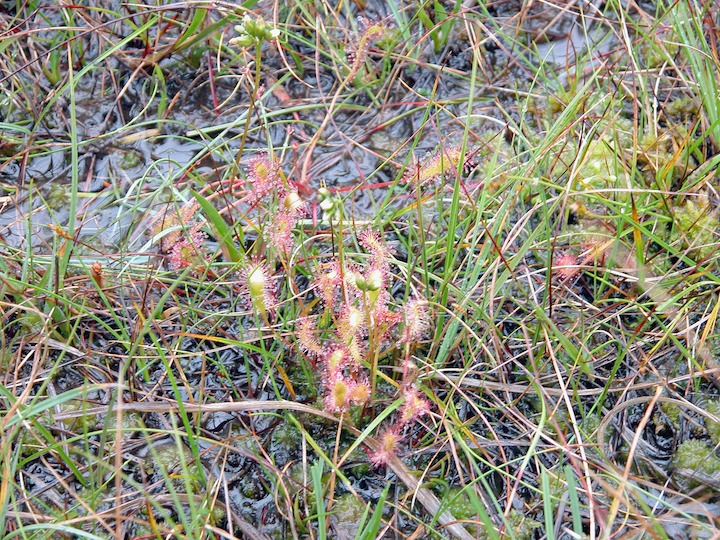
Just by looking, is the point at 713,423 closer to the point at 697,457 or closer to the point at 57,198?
the point at 697,457

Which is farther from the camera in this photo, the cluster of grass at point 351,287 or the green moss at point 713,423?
the green moss at point 713,423

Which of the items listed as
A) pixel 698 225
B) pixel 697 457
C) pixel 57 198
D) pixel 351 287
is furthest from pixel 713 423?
pixel 57 198

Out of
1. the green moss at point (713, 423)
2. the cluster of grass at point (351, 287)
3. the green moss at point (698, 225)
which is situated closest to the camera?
the cluster of grass at point (351, 287)

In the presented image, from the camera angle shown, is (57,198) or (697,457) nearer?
(697,457)

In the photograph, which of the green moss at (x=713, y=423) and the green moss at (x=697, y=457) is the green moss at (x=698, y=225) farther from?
the green moss at (x=697, y=457)

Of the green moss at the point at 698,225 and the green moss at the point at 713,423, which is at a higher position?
the green moss at the point at 698,225

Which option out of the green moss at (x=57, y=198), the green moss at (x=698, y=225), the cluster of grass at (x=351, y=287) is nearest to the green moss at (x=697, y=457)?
the cluster of grass at (x=351, y=287)

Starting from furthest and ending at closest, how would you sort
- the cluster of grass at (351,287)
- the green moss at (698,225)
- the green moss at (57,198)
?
the green moss at (57,198) < the green moss at (698,225) < the cluster of grass at (351,287)

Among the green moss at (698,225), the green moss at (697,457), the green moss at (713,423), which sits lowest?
the green moss at (697,457)

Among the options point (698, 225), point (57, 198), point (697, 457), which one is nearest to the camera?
point (697, 457)

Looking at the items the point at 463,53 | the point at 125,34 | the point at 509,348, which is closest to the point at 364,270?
the point at 509,348
